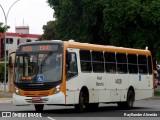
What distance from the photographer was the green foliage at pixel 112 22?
5262cm

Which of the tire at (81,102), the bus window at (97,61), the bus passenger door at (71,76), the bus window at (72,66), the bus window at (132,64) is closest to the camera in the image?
the bus passenger door at (71,76)

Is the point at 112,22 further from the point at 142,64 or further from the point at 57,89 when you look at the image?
the point at 57,89

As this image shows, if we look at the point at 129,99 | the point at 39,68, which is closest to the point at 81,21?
the point at 129,99

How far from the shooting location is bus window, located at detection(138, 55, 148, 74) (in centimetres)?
3159

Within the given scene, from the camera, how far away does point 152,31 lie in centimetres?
5366

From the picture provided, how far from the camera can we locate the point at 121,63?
29516mm

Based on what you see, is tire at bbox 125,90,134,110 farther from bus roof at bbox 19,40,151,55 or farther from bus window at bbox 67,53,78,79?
bus window at bbox 67,53,78,79

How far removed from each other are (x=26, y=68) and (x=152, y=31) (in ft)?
97.9

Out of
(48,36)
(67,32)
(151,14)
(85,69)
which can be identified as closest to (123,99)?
(85,69)

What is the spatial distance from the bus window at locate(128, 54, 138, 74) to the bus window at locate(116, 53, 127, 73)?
0.45 meters

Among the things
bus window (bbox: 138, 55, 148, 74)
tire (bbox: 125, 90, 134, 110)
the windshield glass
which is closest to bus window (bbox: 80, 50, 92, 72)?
the windshield glass

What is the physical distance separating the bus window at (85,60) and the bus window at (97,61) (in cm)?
37

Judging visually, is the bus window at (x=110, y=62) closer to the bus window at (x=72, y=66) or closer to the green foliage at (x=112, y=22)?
the bus window at (x=72, y=66)

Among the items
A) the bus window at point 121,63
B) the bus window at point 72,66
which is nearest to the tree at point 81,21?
the bus window at point 121,63
